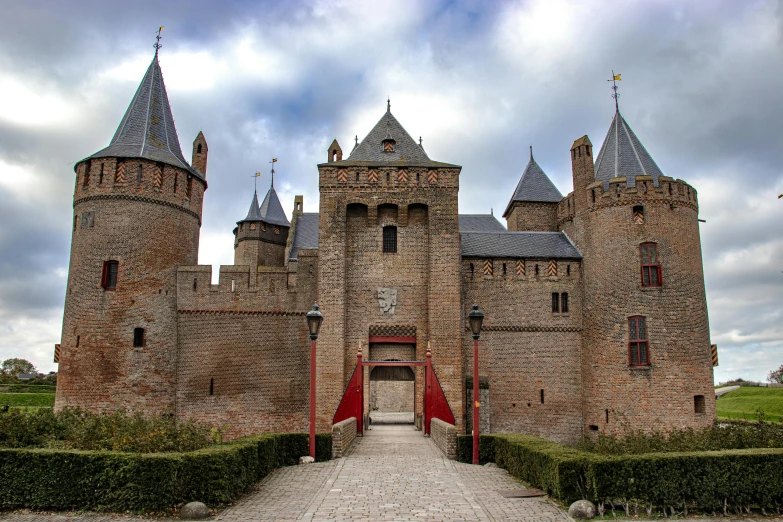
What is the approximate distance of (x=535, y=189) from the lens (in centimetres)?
3009

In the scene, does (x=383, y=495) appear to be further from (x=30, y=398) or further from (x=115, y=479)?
(x=30, y=398)

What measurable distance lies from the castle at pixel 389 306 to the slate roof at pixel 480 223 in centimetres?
704

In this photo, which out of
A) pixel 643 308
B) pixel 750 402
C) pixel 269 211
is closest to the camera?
pixel 643 308

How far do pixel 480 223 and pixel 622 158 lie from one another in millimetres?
8966

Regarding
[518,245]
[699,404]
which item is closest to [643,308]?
[699,404]

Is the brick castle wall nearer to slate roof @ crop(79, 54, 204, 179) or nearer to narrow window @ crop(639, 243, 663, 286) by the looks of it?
slate roof @ crop(79, 54, 204, 179)

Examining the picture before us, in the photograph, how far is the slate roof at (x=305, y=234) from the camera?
2950 centimetres

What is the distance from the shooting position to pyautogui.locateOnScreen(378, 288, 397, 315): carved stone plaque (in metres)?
22.8

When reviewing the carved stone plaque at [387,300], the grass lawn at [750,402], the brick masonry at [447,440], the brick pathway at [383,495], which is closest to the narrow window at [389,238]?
the carved stone plaque at [387,300]

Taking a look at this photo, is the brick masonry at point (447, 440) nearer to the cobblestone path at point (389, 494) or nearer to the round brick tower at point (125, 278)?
the cobblestone path at point (389, 494)

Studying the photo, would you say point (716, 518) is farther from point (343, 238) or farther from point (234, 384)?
point (234, 384)

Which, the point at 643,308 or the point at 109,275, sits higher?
the point at 109,275

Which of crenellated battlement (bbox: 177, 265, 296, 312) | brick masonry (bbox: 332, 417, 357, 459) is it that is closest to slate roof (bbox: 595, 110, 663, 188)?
crenellated battlement (bbox: 177, 265, 296, 312)

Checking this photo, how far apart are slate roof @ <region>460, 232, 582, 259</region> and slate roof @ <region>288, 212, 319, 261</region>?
8.42 metres
